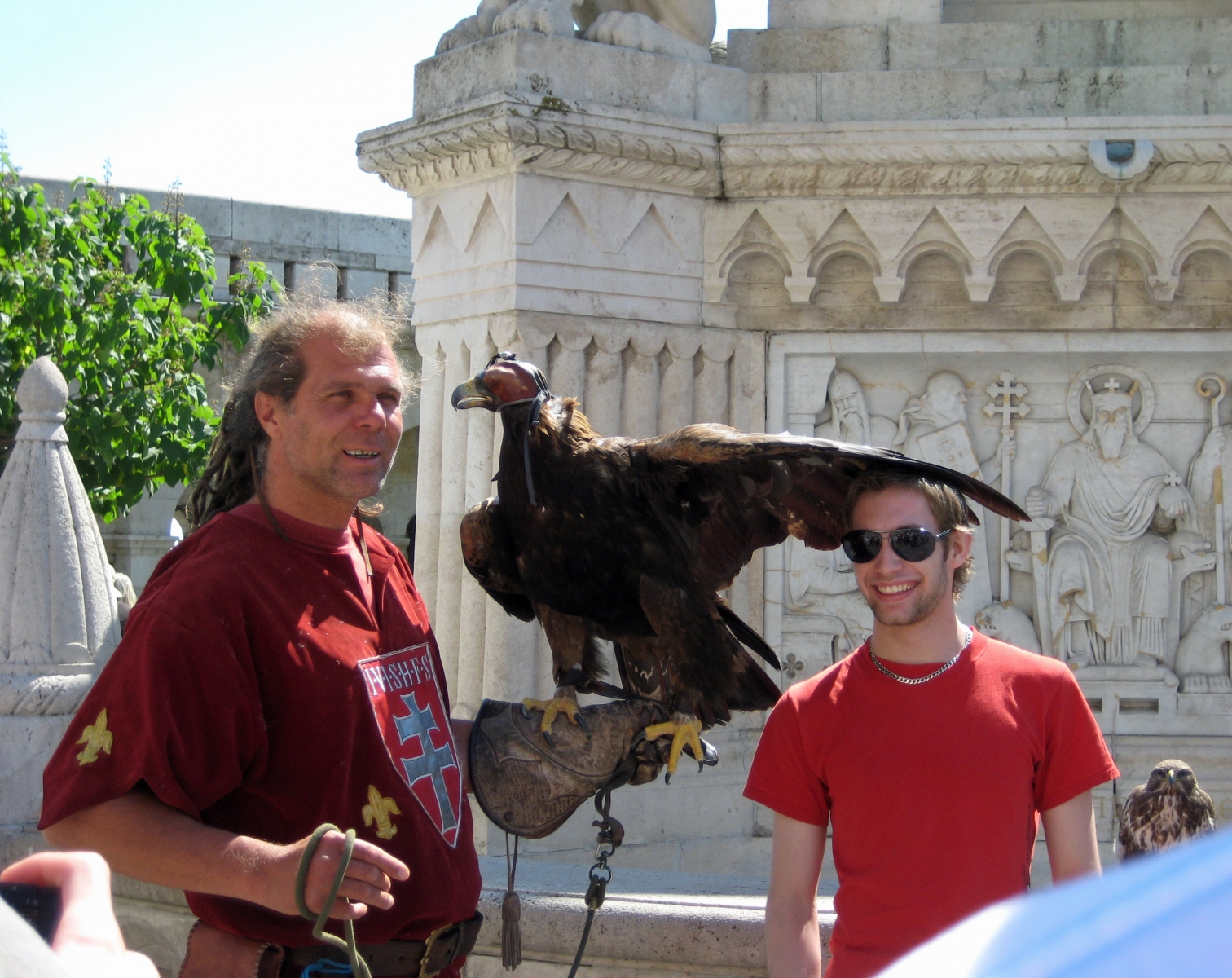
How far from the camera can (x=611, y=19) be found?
468 centimetres

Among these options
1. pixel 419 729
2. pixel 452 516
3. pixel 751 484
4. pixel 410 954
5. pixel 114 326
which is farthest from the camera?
pixel 114 326

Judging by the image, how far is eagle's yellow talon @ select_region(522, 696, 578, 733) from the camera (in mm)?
2605

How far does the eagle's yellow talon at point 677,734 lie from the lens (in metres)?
2.62

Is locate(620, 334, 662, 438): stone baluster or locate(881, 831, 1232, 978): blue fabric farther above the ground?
locate(620, 334, 662, 438): stone baluster

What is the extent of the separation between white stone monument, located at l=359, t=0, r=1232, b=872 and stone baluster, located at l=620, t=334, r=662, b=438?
0.04 ft

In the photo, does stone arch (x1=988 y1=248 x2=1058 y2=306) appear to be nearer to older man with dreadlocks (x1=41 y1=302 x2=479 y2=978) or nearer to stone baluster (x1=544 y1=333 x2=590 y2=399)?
stone baluster (x1=544 y1=333 x2=590 y2=399)

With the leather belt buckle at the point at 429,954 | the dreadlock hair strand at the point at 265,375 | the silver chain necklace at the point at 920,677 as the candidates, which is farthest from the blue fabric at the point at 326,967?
the silver chain necklace at the point at 920,677

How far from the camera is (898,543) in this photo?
2.39 meters

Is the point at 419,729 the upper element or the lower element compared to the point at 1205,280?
lower

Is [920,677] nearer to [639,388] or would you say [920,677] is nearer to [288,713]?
[288,713]

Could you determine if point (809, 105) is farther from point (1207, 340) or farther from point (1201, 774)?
point (1201, 774)

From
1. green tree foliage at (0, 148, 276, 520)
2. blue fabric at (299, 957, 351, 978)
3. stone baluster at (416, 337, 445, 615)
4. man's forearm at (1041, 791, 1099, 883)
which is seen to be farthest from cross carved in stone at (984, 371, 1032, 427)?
green tree foliage at (0, 148, 276, 520)

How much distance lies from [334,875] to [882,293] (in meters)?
3.63

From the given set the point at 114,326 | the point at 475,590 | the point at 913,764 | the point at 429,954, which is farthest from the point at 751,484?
the point at 114,326
